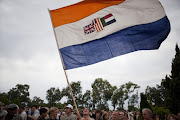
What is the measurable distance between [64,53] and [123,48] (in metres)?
2.18

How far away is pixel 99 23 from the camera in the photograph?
488 cm

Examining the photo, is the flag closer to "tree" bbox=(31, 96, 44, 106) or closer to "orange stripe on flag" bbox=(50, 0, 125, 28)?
"orange stripe on flag" bbox=(50, 0, 125, 28)

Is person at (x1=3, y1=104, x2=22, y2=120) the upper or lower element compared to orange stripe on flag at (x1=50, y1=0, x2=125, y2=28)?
lower

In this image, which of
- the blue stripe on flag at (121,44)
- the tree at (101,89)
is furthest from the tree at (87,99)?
the blue stripe on flag at (121,44)

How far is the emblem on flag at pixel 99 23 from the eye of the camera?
4801 mm

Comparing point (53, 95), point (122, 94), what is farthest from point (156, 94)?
point (53, 95)

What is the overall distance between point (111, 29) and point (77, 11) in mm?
1556

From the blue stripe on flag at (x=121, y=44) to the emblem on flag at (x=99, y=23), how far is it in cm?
46

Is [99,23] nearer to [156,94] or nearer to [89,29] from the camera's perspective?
[89,29]

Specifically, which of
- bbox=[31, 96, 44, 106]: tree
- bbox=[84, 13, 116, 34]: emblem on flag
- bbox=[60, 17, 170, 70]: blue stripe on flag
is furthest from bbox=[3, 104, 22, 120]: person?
bbox=[31, 96, 44, 106]: tree

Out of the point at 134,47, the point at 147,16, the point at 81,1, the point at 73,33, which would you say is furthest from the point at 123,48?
the point at 81,1

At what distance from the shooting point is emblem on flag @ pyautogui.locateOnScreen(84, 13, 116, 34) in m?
4.80

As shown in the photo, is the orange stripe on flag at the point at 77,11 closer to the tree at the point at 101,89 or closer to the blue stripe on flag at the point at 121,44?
the blue stripe on flag at the point at 121,44

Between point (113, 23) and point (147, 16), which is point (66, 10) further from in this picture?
point (147, 16)
